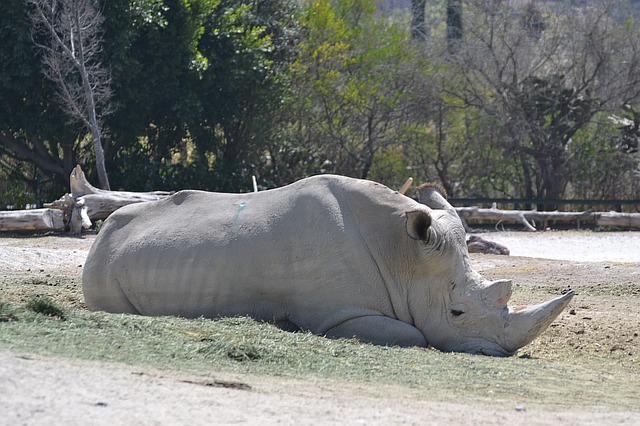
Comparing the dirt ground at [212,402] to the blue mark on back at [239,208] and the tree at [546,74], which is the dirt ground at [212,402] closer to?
the blue mark on back at [239,208]

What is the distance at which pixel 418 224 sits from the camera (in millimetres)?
9344

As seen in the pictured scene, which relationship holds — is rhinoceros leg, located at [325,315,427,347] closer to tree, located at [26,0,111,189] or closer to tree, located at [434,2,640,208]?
tree, located at [26,0,111,189]

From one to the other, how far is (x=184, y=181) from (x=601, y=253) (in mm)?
11170

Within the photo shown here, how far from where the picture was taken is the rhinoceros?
362 inches

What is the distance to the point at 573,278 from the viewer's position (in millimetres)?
14773

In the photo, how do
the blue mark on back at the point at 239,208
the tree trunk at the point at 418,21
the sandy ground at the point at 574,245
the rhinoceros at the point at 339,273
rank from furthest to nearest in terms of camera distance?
1. the tree trunk at the point at 418,21
2. the sandy ground at the point at 574,245
3. the blue mark on back at the point at 239,208
4. the rhinoceros at the point at 339,273

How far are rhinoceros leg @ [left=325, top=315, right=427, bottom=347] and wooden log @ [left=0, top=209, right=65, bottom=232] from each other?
14.0 metres

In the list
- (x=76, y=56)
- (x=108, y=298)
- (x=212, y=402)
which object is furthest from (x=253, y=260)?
(x=76, y=56)

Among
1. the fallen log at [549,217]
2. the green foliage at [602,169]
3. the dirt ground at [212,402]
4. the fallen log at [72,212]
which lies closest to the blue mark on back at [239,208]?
the dirt ground at [212,402]

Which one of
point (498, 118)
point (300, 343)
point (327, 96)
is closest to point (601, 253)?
point (498, 118)

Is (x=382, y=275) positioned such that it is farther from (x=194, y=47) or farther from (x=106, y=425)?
(x=194, y=47)

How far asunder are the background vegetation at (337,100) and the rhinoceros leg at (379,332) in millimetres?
17345

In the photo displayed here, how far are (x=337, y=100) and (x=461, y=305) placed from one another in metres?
22.7

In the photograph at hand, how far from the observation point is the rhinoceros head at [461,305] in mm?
8883
